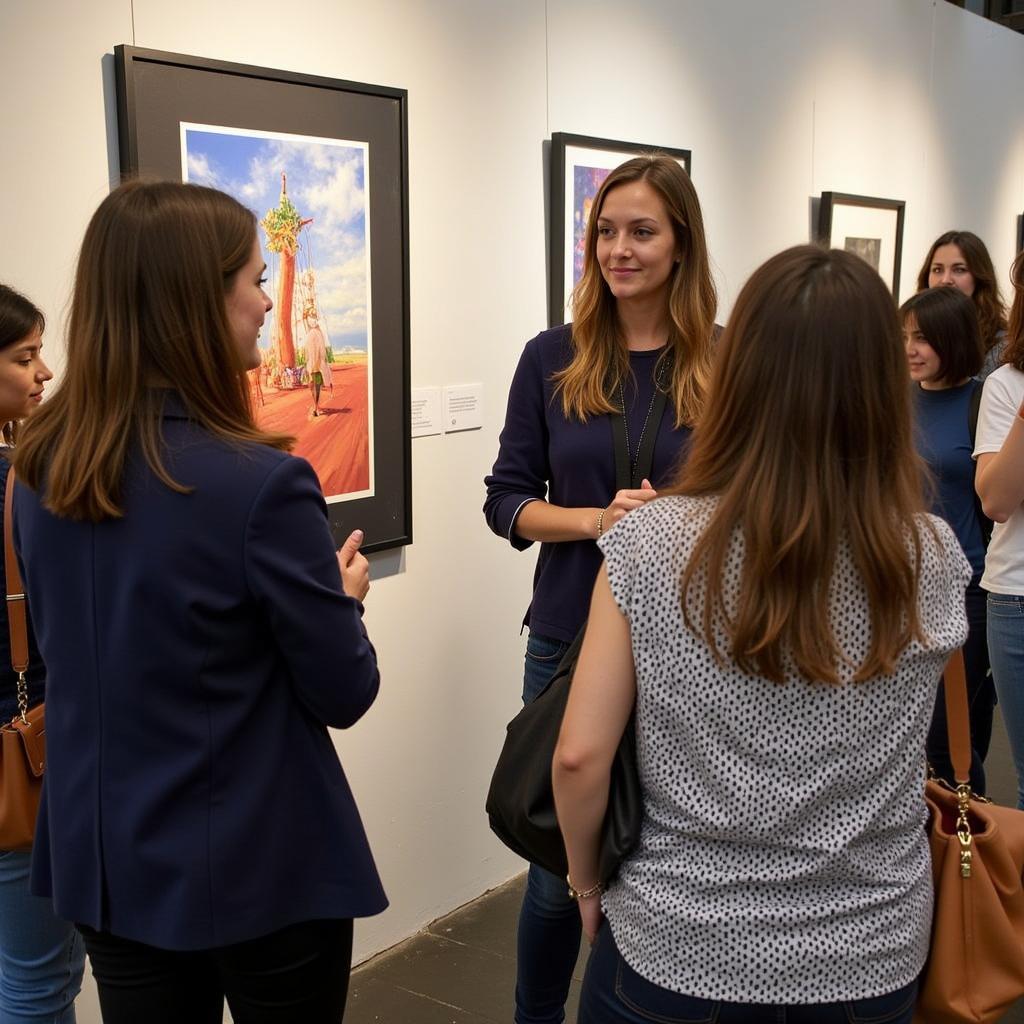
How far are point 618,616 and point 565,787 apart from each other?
0.24 meters

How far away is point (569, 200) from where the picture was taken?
335 cm

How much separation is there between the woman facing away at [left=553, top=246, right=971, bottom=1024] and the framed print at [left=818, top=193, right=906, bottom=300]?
144 inches

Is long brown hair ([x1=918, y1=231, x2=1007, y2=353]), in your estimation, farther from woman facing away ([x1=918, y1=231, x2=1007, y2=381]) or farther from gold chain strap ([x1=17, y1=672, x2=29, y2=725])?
gold chain strap ([x1=17, y1=672, x2=29, y2=725])

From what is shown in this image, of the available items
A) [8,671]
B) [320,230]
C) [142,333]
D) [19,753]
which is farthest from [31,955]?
[320,230]

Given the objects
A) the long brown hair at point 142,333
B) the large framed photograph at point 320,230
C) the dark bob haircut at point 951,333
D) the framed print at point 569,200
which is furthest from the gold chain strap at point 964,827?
the framed print at point 569,200

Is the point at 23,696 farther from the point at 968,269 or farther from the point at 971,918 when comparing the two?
the point at 968,269

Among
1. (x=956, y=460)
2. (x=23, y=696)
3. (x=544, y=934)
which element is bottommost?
(x=544, y=934)

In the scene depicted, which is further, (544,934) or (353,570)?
(544,934)

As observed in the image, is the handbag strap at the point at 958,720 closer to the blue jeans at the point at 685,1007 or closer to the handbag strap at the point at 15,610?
the blue jeans at the point at 685,1007

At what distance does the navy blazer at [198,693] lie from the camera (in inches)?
52.9

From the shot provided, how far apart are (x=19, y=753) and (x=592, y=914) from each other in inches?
34.4

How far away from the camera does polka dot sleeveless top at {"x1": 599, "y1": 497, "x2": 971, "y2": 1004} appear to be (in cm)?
123

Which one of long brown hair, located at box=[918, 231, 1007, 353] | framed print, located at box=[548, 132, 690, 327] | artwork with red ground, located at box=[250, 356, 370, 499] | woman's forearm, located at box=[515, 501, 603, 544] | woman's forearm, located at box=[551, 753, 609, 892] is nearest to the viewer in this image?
woman's forearm, located at box=[551, 753, 609, 892]

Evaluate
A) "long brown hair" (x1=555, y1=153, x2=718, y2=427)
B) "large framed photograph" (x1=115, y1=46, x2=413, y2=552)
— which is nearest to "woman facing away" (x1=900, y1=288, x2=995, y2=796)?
"long brown hair" (x1=555, y1=153, x2=718, y2=427)
